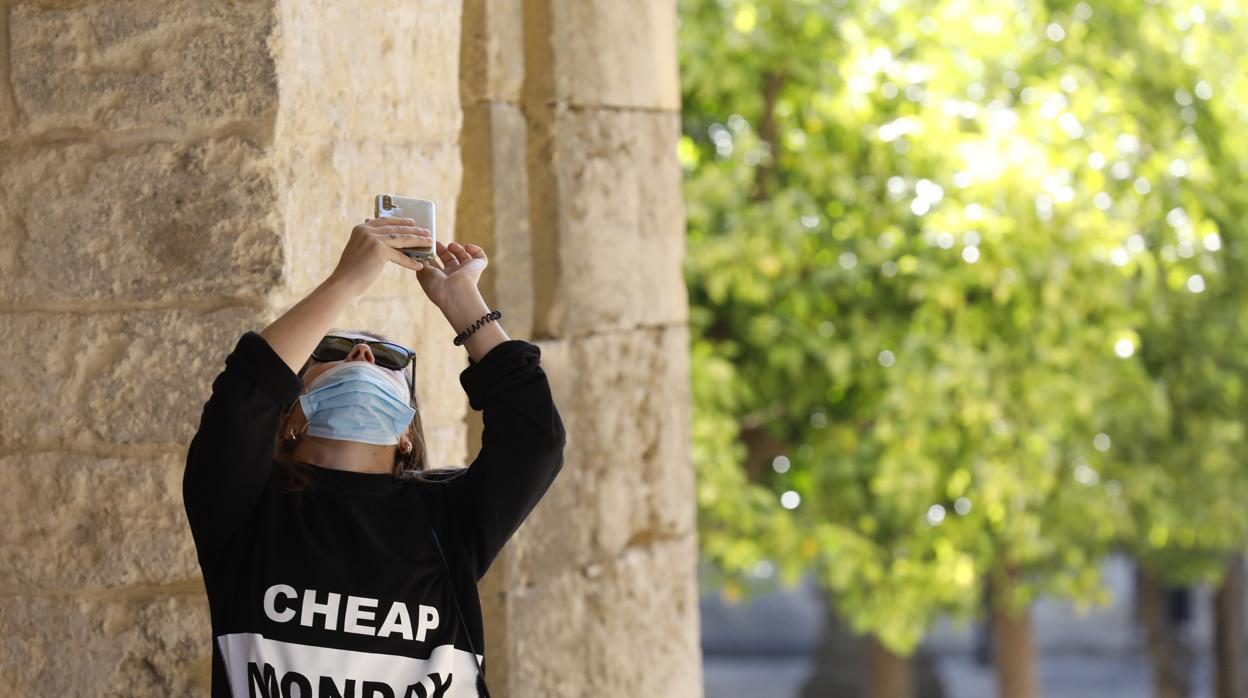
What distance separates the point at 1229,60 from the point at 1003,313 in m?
1.64

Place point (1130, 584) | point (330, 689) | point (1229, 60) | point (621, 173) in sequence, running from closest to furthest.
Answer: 1. point (330, 689)
2. point (621, 173)
3. point (1229, 60)
4. point (1130, 584)

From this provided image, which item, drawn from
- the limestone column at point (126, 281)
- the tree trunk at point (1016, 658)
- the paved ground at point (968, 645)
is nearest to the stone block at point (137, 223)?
the limestone column at point (126, 281)

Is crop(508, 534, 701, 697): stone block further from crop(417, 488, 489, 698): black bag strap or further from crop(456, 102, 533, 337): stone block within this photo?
crop(417, 488, 489, 698): black bag strap

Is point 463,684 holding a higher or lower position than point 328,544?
lower

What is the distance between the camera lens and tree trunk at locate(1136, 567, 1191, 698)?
10422 millimetres

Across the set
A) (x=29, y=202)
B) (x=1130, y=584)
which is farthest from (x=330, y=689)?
(x=1130, y=584)

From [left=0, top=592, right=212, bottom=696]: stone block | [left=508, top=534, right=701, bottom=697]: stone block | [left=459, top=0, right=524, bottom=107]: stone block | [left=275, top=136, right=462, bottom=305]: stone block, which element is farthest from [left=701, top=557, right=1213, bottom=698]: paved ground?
[left=0, top=592, right=212, bottom=696]: stone block

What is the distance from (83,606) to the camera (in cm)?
222

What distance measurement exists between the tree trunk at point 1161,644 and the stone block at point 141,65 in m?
9.49

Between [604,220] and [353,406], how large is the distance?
55.5 inches

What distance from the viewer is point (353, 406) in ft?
5.68

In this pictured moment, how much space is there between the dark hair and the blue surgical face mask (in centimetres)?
3

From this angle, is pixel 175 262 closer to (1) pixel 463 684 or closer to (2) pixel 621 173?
(1) pixel 463 684

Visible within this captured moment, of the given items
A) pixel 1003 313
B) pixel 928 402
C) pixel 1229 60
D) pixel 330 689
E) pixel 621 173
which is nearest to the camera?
pixel 330 689
